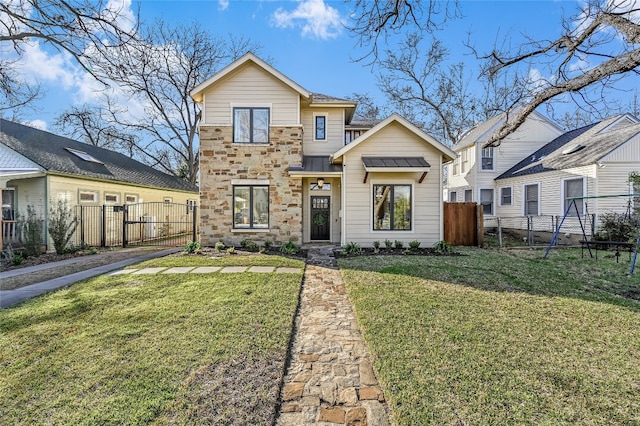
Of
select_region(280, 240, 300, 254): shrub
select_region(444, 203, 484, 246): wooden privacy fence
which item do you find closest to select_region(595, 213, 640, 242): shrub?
select_region(444, 203, 484, 246): wooden privacy fence

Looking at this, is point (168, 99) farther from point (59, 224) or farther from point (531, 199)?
point (531, 199)

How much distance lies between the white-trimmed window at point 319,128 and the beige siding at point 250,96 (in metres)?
1.66

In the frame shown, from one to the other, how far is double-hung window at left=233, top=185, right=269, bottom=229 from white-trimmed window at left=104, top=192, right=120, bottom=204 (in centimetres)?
710

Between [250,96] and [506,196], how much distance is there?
15.2m

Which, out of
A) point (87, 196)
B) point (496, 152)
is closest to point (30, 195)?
point (87, 196)

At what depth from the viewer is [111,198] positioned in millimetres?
14734

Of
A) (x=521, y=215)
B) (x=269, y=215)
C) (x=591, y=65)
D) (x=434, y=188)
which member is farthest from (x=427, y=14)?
(x=521, y=215)

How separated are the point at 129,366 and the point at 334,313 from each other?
112 inches

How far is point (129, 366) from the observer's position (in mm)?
3205

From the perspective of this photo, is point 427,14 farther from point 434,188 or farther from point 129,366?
point 129,366

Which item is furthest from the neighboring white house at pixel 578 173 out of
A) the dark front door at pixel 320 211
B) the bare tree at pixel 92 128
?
the bare tree at pixel 92 128

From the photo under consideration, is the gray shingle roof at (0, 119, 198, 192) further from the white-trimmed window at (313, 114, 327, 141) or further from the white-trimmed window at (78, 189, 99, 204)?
the white-trimmed window at (313, 114, 327, 141)

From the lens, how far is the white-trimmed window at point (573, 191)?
13227mm

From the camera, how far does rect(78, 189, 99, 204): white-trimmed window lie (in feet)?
42.7
